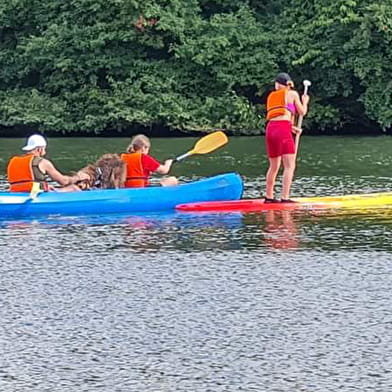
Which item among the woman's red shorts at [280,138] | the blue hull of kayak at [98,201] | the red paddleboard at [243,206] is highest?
the woman's red shorts at [280,138]

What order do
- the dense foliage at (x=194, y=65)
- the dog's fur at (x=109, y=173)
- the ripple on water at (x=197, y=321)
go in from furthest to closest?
the dense foliage at (x=194, y=65) < the dog's fur at (x=109, y=173) < the ripple on water at (x=197, y=321)

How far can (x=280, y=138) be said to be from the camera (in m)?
A: 12.0

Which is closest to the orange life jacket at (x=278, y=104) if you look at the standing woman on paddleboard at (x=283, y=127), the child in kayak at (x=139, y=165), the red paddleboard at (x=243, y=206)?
the standing woman on paddleboard at (x=283, y=127)

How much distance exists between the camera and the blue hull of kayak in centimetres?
1151

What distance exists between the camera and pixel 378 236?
9891mm

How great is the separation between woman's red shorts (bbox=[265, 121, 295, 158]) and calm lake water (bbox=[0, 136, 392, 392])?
34.0 inches

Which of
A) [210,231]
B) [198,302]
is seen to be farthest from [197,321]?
[210,231]

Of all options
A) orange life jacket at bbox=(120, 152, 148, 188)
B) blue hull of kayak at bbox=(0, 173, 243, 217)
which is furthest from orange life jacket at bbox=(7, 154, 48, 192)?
orange life jacket at bbox=(120, 152, 148, 188)

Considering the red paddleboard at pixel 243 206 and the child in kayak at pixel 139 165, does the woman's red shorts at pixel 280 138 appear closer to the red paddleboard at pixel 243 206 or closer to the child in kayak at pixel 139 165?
the red paddleboard at pixel 243 206

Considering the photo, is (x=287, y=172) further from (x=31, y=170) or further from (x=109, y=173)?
(x=31, y=170)

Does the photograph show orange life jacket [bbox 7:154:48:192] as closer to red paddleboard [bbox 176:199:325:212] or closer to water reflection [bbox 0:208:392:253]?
water reflection [bbox 0:208:392:253]

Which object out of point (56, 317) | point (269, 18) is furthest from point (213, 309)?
point (269, 18)

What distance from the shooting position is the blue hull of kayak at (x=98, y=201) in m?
11.5

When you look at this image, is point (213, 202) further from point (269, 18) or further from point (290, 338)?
point (269, 18)
